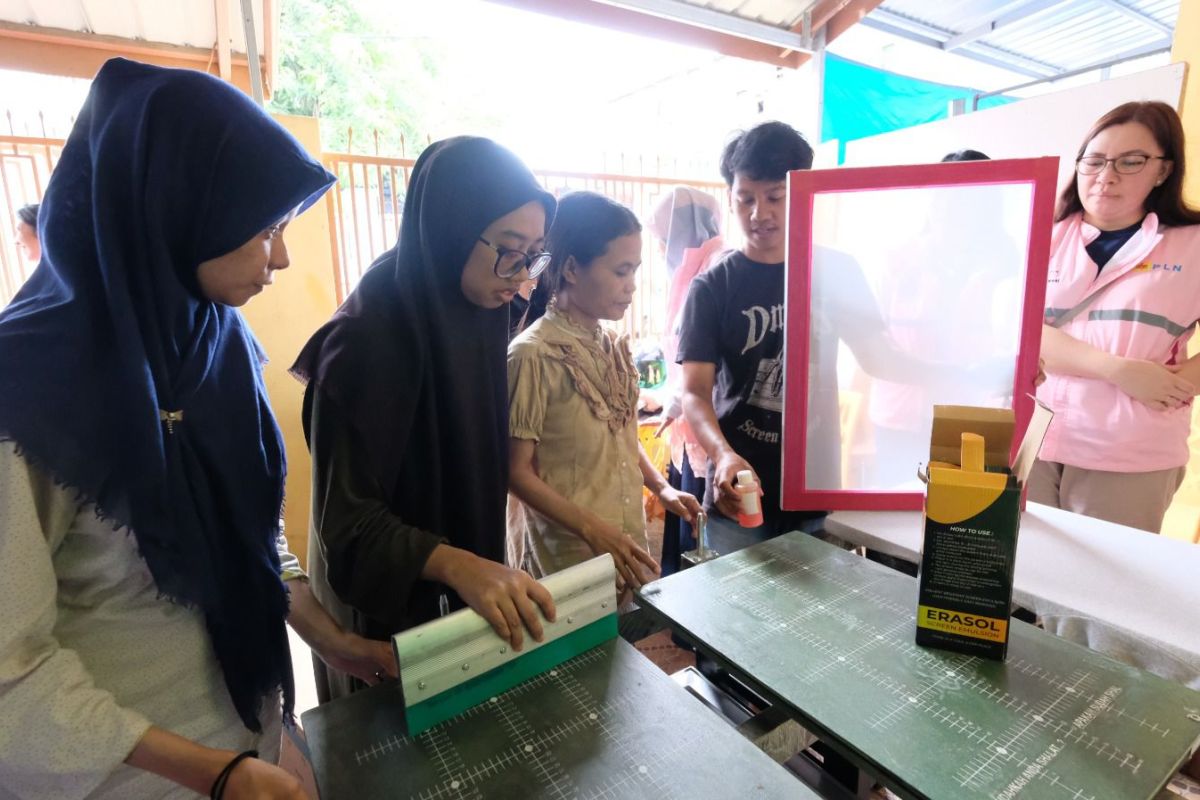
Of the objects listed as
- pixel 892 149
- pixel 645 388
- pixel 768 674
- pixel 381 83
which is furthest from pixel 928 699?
pixel 381 83

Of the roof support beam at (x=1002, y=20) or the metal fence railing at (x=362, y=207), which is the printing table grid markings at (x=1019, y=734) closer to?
the metal fence railing at (x=362, y=207)

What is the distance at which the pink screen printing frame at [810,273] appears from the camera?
1231 mm

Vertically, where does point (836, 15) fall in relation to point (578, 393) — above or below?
above

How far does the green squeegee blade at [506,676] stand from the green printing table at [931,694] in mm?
157

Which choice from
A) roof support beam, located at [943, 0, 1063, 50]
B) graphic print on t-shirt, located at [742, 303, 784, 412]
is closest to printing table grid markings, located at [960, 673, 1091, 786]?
graphic print on t-shirt, located at [742, 303, 784, 412]

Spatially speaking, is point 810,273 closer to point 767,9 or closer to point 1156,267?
point 1156,267

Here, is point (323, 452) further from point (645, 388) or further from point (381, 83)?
point (381, 83)

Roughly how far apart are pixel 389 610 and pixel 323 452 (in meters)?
0.24

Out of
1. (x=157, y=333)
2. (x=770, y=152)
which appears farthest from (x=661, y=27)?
(x=157, y=333)

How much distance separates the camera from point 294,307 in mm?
3275

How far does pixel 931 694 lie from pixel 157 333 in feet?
3.41

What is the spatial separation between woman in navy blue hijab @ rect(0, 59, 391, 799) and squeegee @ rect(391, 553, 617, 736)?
0.16m

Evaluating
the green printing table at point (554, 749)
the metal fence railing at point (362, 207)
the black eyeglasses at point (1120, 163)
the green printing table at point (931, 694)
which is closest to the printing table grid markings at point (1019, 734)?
the green printing table at point (931, 694)

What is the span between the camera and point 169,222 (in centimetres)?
71
